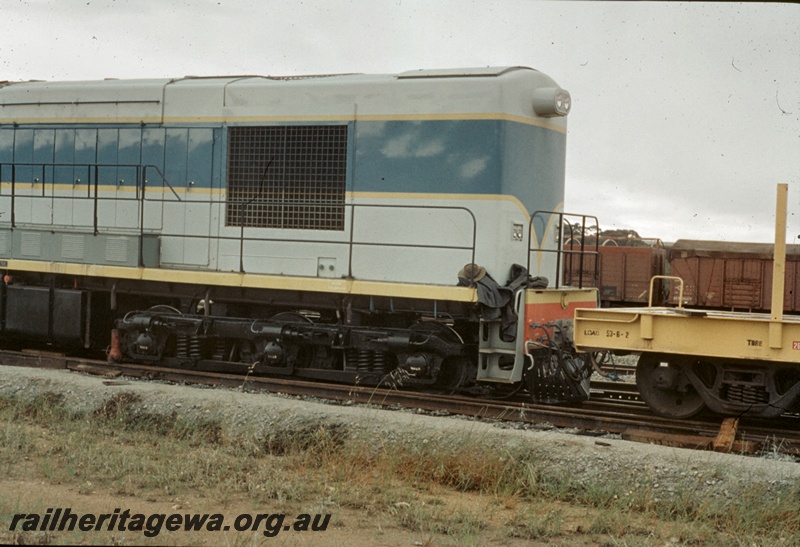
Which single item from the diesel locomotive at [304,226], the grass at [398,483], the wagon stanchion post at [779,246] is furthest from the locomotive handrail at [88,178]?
the wagon stanchion post at [779,246]

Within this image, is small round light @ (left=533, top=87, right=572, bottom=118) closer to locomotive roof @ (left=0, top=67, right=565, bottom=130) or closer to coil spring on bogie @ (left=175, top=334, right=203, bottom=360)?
locomotive roof @ (left=0, top=67, right=565, bottom=130)

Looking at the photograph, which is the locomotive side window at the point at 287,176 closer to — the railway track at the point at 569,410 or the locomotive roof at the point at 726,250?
the railway track at the point at 569,410

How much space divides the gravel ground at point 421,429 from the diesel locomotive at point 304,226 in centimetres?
98

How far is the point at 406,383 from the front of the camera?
407 inches

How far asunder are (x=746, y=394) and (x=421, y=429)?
3.25m

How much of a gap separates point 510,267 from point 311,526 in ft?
17.3

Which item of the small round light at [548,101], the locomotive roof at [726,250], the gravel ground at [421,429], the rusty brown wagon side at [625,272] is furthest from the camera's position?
the rusty brown wagon side at [625,272]

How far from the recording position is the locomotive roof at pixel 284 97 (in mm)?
10305

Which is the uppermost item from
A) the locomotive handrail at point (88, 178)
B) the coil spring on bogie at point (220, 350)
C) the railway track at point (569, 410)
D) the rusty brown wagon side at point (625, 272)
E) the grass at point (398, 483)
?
the locomotive handrail at point (88, 178)

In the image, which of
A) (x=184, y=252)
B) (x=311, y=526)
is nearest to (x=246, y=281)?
(x=184, y=252)

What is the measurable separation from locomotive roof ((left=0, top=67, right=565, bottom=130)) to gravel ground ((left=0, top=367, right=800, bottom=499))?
349 cm

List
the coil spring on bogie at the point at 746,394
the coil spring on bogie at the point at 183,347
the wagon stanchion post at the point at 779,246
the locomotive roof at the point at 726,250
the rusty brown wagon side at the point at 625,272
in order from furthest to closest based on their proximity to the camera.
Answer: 1. the rusty brown wagon side at the point at 625,272
2. the locomotive roof at the point at 726,250
3. the coil spring on bogie at the point at 183,347
4. the coil spring on bogie at the point at 746,394
5. the wagon stanchion post at the point at 779,246

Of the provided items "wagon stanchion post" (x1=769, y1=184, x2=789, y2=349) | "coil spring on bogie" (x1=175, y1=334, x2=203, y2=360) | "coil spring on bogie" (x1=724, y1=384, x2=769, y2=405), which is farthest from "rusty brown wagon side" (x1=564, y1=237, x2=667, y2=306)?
→ "wagon stanchion post" (x1=769, y1=184, x2=789, y2=349)

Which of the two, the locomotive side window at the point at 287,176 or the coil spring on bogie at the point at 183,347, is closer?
the locomotive side window at the point at 287,176
